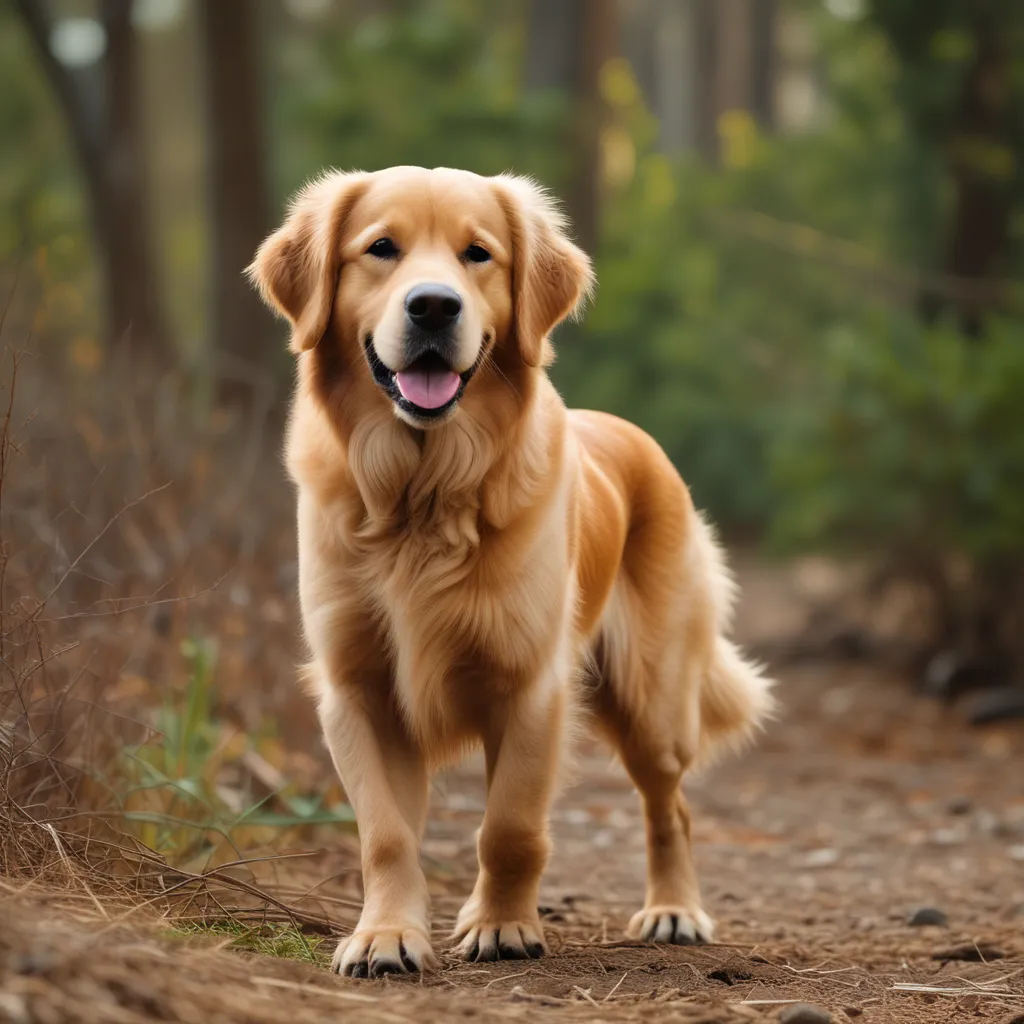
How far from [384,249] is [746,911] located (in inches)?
98.1

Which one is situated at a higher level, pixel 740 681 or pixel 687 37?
pixel 687 37

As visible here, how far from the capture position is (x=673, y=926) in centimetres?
409

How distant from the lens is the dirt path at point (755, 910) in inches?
99.1

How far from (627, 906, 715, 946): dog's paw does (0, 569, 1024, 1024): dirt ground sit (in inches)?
3.2

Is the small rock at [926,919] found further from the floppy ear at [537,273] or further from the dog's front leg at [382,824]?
the floppy ear at [537,273]

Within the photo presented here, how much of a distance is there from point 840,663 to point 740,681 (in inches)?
196

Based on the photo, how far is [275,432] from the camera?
883 centimetres

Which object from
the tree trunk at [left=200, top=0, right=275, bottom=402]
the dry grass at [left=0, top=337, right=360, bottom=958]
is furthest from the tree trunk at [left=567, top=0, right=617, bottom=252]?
the dry grass at [left=0, top=337, right=360, bottom=958]

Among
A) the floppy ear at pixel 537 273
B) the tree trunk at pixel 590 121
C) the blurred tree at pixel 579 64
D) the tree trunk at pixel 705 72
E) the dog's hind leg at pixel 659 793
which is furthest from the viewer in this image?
the tree trunk at pixel 705 72

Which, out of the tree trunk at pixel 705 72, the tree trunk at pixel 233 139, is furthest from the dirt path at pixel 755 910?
the tree trunk at pixel 705 72

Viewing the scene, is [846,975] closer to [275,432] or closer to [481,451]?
[481,451]

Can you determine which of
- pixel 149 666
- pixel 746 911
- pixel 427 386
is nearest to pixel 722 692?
pixel 746 911

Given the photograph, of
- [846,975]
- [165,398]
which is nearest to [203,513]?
[165,398]

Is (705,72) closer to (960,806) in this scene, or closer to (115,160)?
(115,160)
